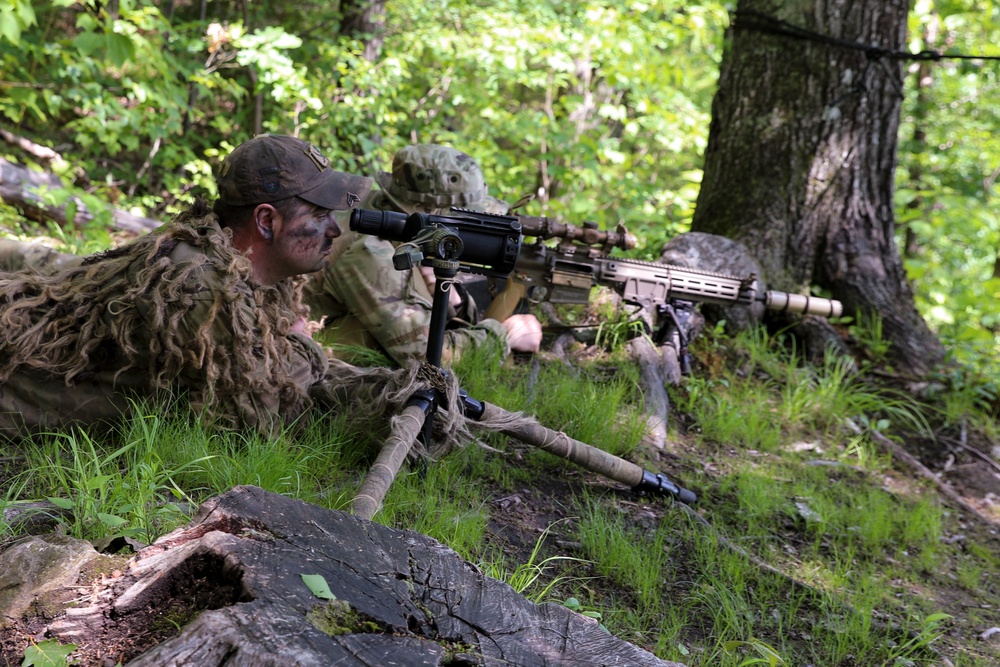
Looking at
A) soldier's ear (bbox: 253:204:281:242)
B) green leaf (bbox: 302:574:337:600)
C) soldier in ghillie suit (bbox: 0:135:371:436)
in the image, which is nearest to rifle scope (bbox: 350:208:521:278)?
soldier in ghillie suit (bbox: 0:135:371:436)

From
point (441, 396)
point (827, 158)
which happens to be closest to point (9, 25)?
point (441, 396)

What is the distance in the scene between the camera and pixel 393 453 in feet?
9.27

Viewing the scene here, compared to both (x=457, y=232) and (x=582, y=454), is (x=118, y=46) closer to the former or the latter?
(x=457, y=232)

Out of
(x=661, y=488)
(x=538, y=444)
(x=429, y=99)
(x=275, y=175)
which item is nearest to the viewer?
(x=275, y=175)

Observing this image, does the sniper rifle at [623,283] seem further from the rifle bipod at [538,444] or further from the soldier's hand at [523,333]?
the rifle bipod at [538,444]

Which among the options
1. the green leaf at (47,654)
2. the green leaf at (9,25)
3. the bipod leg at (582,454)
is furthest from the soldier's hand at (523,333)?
the green leaf at (47,654)

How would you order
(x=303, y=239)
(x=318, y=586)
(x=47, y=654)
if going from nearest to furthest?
(x=47, y=654), (x=318, y=586), (x=303, y=239)

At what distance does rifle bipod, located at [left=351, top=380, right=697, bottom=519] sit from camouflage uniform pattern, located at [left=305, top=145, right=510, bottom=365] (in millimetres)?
812

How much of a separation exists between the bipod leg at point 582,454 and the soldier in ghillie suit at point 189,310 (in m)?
0.92

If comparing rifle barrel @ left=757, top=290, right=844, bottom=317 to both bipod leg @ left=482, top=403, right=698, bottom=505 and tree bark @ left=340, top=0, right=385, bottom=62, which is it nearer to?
bipod leg @ left=482, top=403, right=698, bottom=505

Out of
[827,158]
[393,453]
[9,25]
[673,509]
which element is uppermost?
[9,25]

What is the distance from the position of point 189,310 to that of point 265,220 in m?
0.45

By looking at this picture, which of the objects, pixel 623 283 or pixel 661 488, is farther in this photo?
pixel 623 283

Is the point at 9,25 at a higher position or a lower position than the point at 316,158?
higher
